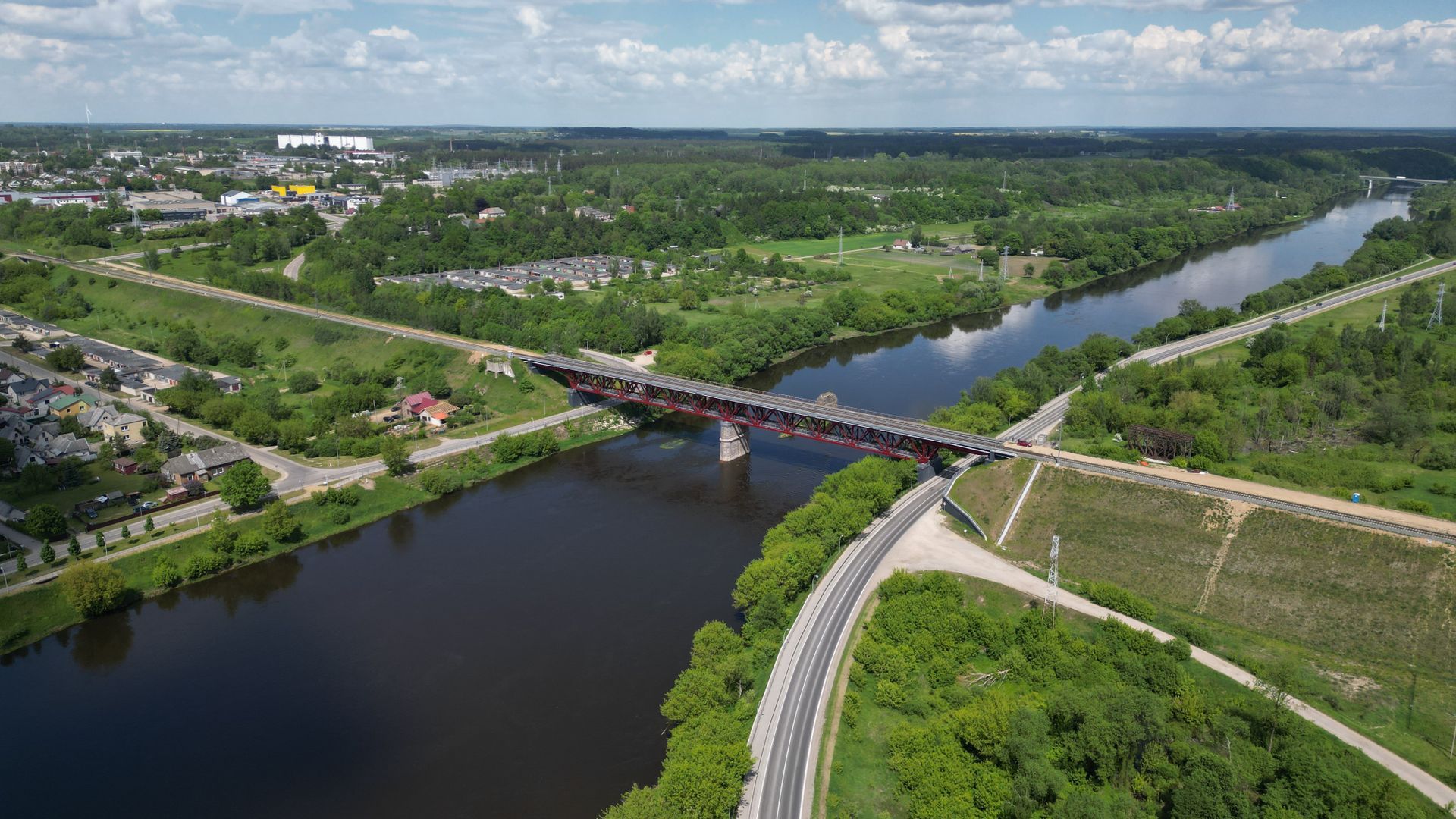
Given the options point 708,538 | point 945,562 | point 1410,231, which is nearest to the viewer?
point 945,562

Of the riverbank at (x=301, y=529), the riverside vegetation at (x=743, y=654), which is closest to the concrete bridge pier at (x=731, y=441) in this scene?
the riverbank at (x=301, y=529)

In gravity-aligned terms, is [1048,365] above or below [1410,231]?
below

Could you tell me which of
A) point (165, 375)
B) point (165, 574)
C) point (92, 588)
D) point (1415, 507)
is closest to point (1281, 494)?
point (1415, 507)

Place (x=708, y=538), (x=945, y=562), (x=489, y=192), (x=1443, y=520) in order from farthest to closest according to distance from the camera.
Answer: (x=489, y=192)
(x=708, y=538)
(x=945, y=562)
(x=1443, y=520)

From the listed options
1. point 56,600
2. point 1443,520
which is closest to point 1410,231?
point 1443,520

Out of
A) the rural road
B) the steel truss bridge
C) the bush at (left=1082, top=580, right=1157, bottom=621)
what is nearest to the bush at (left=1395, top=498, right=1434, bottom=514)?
the bush at (left=1082, top=580, right=1157, bottom=621)

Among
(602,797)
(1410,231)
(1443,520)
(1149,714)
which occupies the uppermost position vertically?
(1410,231)

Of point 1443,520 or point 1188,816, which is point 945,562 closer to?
point 1188,816
